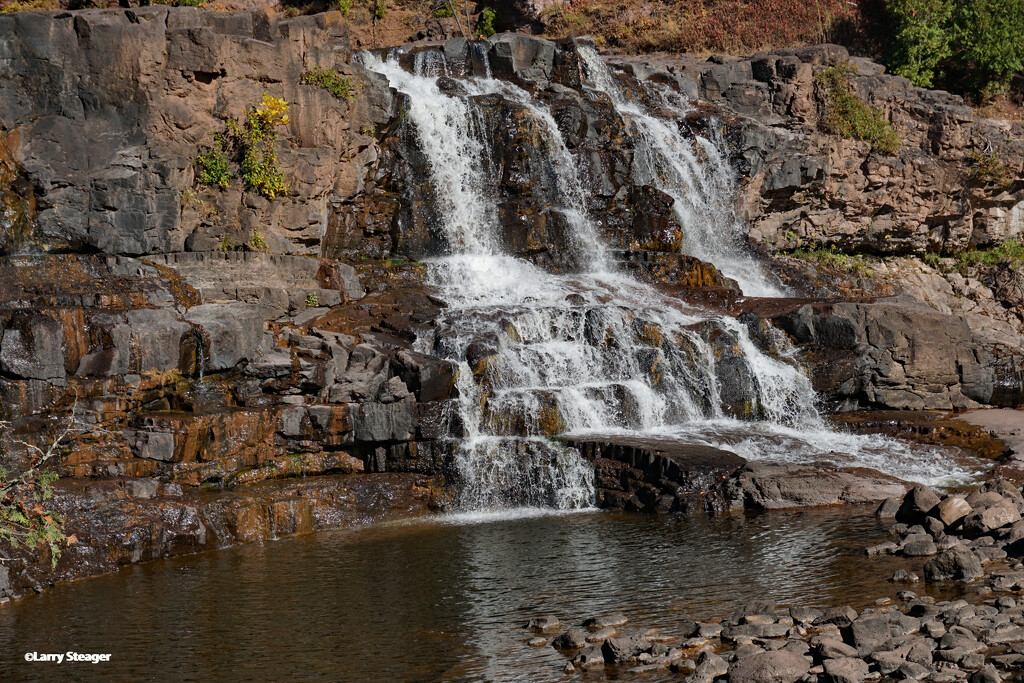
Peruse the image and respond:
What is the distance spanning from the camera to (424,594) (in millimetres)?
8820

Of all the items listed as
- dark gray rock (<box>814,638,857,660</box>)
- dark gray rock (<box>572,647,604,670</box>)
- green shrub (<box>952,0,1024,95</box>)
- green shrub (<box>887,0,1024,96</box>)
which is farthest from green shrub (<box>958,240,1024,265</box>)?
dark gray rock (<box>572,647,604,670</box>)

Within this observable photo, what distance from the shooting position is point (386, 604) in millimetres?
8547

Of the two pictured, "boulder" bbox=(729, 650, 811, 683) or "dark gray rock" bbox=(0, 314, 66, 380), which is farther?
"dark gray rock" bbox=(0, 314, 66, 380)

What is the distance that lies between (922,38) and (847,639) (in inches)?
988

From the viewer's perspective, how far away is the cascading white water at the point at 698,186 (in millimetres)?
A: 20812

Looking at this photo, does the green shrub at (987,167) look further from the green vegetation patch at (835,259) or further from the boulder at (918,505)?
the boulder at (918,505)

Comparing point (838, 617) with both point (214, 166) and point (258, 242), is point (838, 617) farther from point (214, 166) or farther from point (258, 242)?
point (214, 166)

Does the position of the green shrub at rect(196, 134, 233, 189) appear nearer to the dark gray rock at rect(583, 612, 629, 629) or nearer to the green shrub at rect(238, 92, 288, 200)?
the green shrub at rect(238, 92, 288, 200)

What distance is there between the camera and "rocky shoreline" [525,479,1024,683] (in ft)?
20.8

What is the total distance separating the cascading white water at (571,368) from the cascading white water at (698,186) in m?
2.68

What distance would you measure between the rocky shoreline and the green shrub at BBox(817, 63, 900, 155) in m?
15.5

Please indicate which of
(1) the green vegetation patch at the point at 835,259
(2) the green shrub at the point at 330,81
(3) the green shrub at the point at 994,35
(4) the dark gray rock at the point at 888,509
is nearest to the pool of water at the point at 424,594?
(4) the dark gray rock at the point at 888,509

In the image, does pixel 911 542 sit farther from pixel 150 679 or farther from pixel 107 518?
pixel 107 518

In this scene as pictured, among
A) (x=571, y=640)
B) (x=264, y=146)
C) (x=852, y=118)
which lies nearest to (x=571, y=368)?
(x=264, y=146)
